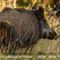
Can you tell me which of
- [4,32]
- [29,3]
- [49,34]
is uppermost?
[4,32]

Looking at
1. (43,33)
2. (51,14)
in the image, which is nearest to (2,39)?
(43,33)

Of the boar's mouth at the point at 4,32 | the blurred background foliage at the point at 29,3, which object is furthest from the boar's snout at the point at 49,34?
the blurred background foliage at the point at 29,3

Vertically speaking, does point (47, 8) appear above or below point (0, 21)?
below

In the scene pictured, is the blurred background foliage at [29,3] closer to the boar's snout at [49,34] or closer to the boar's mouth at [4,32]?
the boar's snout at [49,34]

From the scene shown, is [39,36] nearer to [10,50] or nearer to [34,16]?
[34,16]

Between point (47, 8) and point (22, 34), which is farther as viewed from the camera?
point (47, 8)

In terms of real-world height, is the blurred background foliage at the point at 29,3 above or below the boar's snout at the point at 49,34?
below

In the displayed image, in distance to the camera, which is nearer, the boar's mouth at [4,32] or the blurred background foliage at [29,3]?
the boar's mouth at [4,32]

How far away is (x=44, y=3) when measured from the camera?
12.6 m

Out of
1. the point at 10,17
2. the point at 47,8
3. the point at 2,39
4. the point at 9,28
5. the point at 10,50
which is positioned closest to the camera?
the point at 10,50

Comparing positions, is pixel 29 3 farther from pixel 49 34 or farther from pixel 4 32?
pixel 4 32

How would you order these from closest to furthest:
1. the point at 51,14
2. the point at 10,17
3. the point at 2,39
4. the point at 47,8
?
the point at 2,39
the point at 10,17
the point at 51,14
the point at 47,8

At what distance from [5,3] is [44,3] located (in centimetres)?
119

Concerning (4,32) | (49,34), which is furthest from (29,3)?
(4,32)
